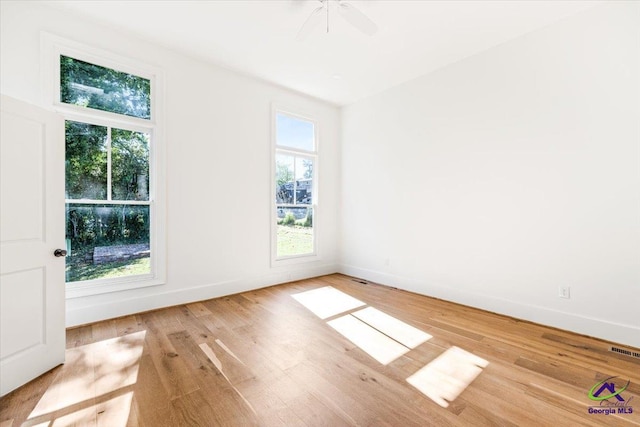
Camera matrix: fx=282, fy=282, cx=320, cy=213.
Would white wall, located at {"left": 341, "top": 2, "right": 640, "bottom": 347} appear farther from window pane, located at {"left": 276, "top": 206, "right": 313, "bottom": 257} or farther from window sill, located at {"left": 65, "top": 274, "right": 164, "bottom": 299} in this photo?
window sill, located at {"left": 65, "top": 274, "right": 164, "bottom": 299}

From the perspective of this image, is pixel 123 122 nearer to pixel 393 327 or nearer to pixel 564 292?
pixel 393 327

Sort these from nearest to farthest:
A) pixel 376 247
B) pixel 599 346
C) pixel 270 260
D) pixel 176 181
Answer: pixel 599 346 < pixel 176 181 < pixel 270 260 < pixel 376 247

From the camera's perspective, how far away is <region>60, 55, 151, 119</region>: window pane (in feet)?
9.46

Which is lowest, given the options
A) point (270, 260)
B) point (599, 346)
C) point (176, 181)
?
point (599, 346)

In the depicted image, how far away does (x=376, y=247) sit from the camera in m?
4.74

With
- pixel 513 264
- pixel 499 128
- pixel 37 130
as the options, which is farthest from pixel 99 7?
pixel 513 264

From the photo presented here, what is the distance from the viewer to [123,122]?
318 centimetres

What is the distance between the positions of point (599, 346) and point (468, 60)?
3.36 metres

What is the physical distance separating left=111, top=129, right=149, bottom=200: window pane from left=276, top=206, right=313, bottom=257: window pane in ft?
6.26

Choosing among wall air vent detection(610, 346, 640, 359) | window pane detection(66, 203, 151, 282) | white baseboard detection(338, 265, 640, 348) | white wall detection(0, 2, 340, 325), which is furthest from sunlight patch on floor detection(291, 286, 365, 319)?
wall air vent detection(610, 346, 640, 359)

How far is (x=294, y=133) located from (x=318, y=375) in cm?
376

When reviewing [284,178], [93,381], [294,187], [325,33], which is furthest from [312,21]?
[93,381]

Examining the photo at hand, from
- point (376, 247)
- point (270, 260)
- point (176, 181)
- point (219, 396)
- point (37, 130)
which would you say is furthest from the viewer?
point (376, 247)

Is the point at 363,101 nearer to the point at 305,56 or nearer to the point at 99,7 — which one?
the point at 305,56
